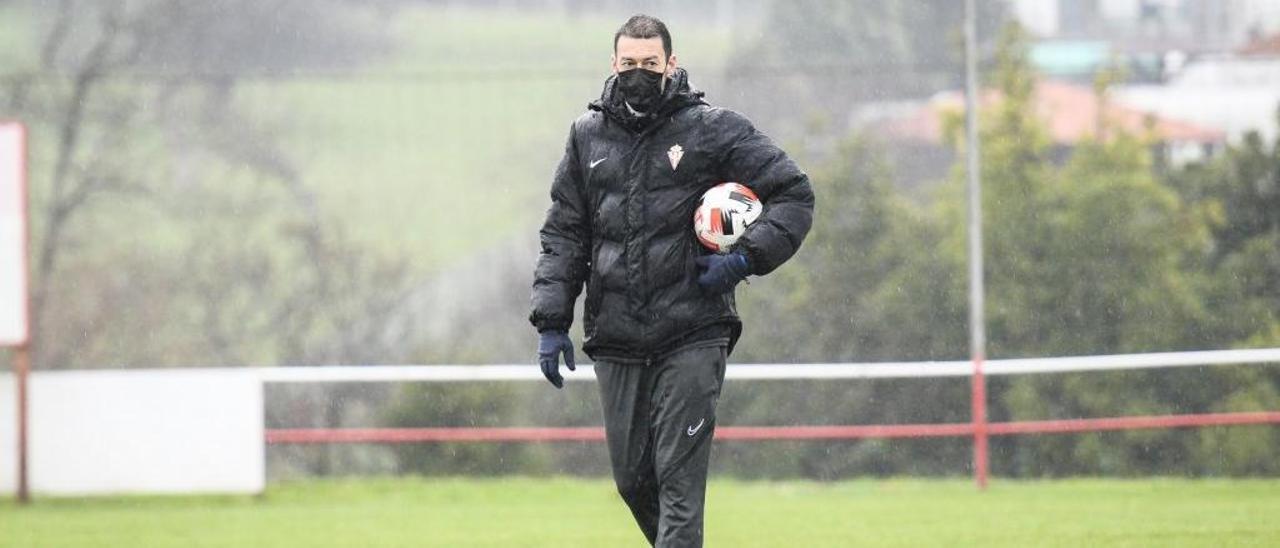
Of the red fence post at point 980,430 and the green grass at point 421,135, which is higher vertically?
the green grass at point 421,135

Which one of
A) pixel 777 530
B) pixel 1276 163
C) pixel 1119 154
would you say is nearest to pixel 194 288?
pixel 1119 154

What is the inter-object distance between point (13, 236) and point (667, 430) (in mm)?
8244

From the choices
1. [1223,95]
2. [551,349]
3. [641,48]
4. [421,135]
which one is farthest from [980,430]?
[421,135]

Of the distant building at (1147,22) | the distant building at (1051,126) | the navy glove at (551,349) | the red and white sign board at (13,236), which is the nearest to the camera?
the navy glove at (551,349)

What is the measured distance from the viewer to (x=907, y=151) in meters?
18.8

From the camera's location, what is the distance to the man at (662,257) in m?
5.93

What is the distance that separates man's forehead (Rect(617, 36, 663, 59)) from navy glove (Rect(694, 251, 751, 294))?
0.60 meters

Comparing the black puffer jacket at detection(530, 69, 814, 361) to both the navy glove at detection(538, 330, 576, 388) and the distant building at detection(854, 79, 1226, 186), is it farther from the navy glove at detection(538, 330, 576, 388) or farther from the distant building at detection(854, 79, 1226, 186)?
the distant building at detection(854, 79, 1226, 186)

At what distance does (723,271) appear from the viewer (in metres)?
5.88

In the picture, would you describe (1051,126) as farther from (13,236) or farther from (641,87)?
(641,87)

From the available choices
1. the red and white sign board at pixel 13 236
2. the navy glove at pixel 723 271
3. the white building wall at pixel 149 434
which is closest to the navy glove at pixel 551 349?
the navy glove at pixel 723 271

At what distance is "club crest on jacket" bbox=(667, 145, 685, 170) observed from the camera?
235 inches

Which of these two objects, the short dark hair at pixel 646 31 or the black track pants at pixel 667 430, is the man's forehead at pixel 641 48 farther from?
the black track pants at pixel 667 430

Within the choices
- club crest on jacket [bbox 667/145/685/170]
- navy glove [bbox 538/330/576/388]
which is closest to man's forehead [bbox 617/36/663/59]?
club crest on jacket [bbox 667/145/685/170]
